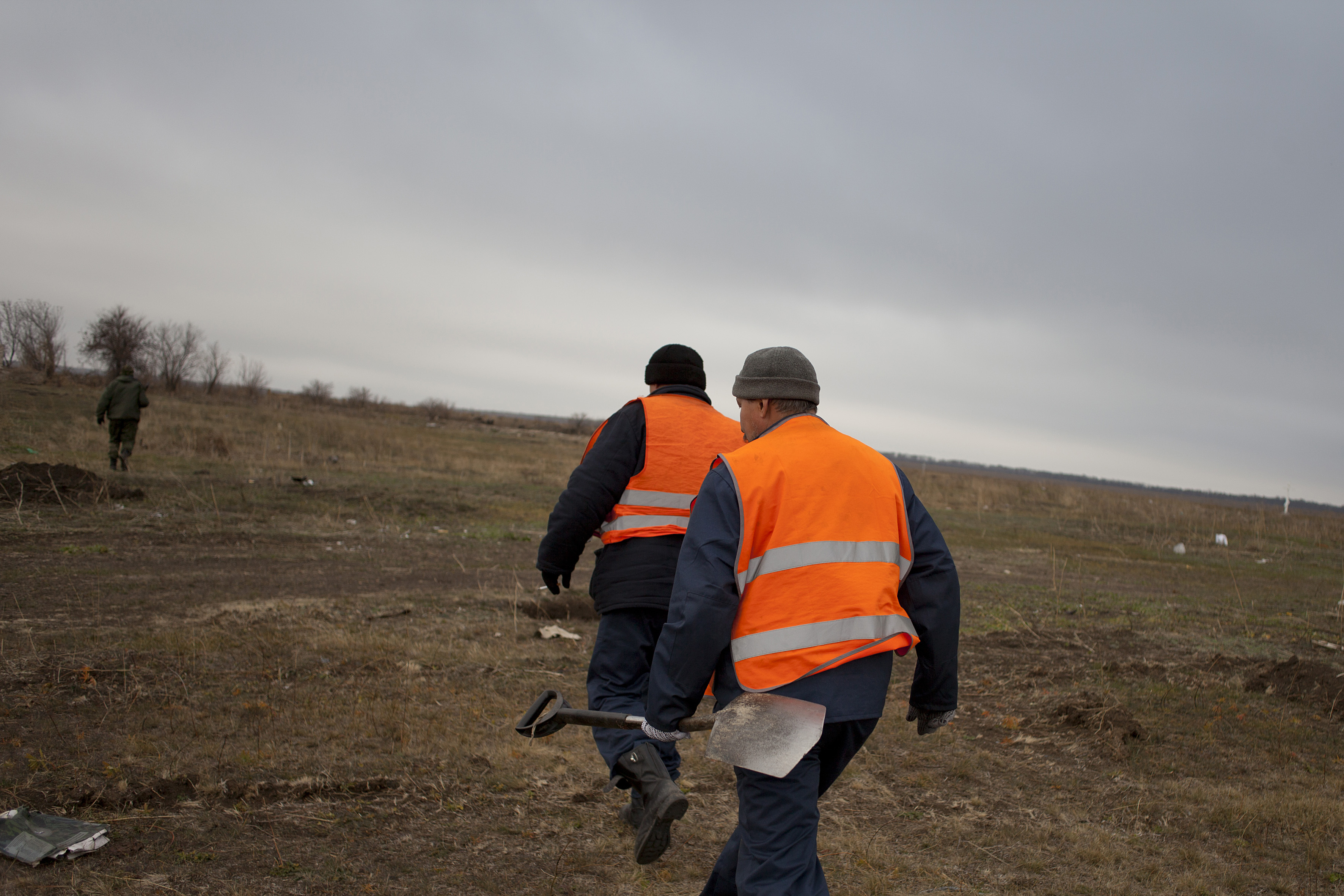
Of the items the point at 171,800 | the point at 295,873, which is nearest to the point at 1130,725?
the point at 295,873

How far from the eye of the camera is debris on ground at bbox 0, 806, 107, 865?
124 inches

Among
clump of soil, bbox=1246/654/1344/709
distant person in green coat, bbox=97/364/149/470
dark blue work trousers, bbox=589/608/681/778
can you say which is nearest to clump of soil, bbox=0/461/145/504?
distant person in green coat, bbox=97/364/149/470

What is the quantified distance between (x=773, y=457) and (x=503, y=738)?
11.0 ft

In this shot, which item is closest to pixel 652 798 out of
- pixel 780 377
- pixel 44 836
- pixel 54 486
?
pixel 780 377

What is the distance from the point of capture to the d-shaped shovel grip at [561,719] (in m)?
3.00

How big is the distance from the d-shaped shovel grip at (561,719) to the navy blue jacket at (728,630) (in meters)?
0.32

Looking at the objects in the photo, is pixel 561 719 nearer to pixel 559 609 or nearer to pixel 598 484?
pixel 598 484

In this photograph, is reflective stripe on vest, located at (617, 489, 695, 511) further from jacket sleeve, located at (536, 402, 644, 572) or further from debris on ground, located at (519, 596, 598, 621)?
debris on ground, located at (519, 596, 598, 621)

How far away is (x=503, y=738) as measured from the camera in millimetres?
4996

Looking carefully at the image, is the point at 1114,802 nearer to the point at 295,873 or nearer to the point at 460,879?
the point at 460,879

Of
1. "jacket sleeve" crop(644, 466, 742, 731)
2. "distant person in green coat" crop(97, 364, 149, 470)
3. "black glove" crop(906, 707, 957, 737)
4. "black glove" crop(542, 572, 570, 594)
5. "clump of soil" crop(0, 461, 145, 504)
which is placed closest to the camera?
"jacket sleeve" crop(644, 466, 742, 731)

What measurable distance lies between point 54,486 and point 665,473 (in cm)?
1213

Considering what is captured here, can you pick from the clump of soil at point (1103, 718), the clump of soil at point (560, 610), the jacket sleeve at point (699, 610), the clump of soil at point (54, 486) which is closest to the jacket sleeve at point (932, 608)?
the jacket sleeve at point (699, 610)

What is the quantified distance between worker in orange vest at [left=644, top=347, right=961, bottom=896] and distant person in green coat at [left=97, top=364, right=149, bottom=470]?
646 inches
